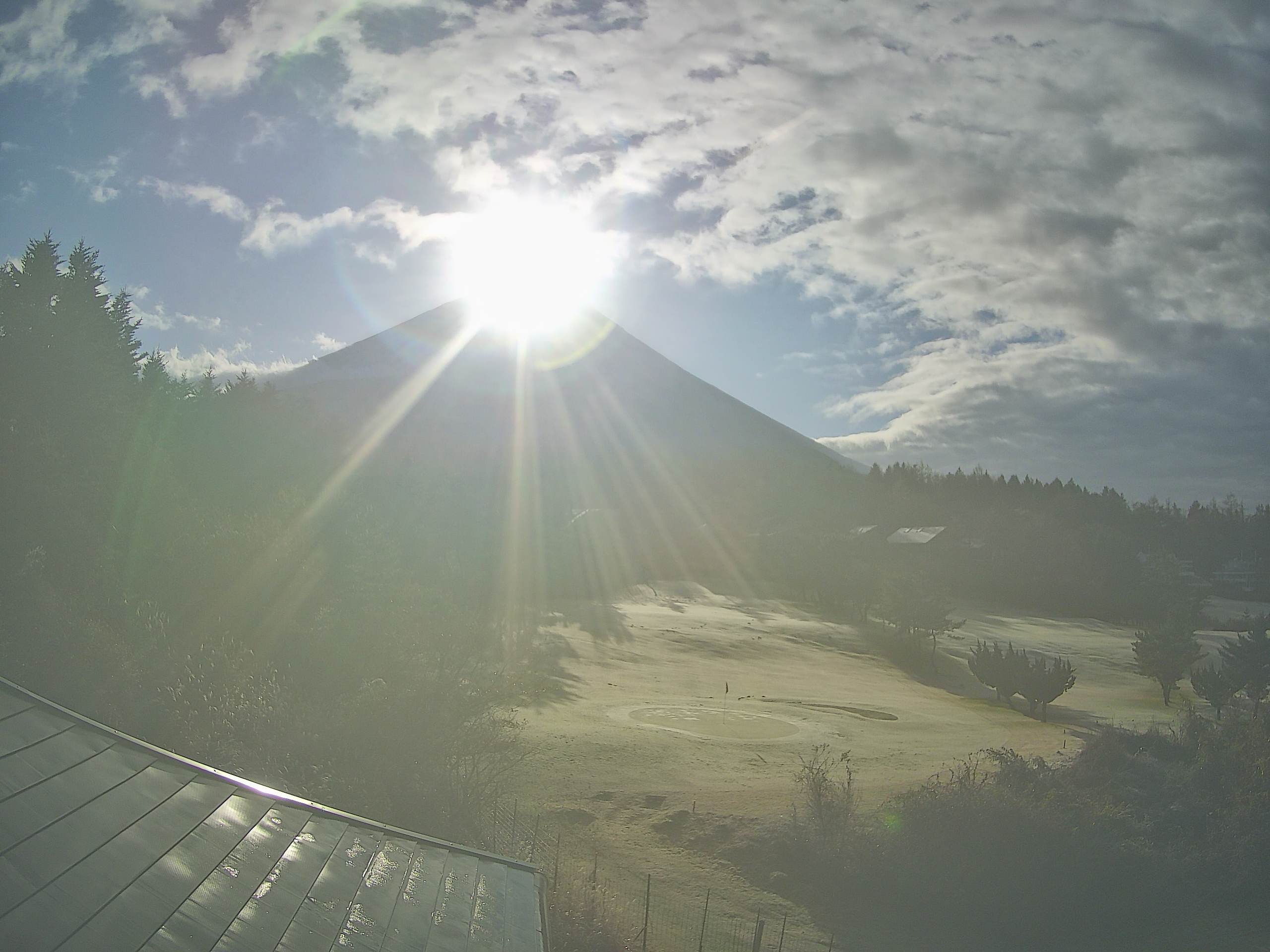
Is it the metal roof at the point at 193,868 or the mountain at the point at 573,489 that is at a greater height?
the mountain at the point at 573,489

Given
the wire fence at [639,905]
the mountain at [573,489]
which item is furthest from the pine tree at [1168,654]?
the mountain at [573,489]

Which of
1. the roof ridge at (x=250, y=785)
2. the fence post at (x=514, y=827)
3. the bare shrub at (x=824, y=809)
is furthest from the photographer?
the bare shrub at (x=824, y=809)

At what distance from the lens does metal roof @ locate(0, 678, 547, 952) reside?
3.54 metres

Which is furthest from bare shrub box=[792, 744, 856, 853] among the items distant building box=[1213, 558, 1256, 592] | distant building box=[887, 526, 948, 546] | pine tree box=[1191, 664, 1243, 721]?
distant building box=[1213, 558, 1256, 592]

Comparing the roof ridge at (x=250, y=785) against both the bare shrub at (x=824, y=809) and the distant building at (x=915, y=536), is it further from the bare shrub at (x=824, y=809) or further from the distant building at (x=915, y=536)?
the distant building at (x=915, y=536)

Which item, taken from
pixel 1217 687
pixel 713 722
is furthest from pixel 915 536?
pixel 713 722

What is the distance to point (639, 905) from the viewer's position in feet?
39.2

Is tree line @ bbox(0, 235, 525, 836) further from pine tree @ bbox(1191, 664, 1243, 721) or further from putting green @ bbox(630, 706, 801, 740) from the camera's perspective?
pine tree @ bbox(1191, 664, 1243, 721)

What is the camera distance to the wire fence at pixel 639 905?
425 inches

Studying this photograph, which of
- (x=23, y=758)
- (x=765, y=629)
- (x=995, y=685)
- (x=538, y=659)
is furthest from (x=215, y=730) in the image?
(x=765, y=629)

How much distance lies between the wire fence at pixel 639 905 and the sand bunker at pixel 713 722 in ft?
33.2

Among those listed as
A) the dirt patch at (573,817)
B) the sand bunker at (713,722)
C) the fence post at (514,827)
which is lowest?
the sand bunker at (713,722)

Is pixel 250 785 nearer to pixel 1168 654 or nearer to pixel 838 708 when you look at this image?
pixel 838 708

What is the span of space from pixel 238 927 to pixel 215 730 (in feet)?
29.7
